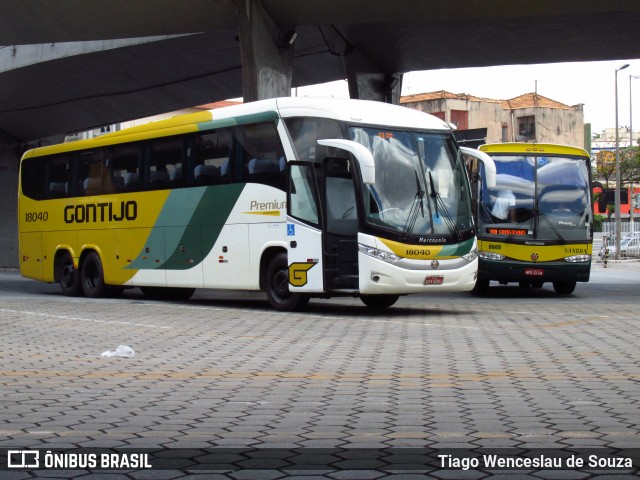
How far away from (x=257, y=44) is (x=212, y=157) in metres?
5.89

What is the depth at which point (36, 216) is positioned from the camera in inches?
997

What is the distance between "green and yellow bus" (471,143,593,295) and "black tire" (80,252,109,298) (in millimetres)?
8200

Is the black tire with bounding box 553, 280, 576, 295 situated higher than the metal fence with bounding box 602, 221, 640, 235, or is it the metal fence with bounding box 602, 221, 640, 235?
the metal fence with bounding box 602, 221, 640, 235

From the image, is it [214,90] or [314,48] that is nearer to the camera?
[314,48]

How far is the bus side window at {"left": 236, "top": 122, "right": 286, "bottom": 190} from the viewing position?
17844 mm

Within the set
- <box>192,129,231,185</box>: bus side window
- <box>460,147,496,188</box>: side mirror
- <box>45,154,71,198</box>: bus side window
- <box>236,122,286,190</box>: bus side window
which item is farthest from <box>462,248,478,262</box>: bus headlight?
<box>45,154,71,198</box>: bus side window

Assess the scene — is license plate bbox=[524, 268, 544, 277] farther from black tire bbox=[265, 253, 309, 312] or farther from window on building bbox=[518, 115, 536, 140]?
window on building bbox=[518, 115, 536, 140]

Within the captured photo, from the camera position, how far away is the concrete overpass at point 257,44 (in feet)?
80.1

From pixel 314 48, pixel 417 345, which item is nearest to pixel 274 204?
pixel 417 345

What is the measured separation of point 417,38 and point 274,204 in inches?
498

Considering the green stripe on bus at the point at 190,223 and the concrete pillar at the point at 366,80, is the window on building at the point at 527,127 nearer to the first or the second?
the concrete pillar at the point at 366,80

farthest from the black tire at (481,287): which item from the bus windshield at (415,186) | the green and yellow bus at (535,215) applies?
the bus windshield at (415,186)

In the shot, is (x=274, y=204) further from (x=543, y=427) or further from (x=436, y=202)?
(x=543, y=427)

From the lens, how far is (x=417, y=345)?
1231cm
